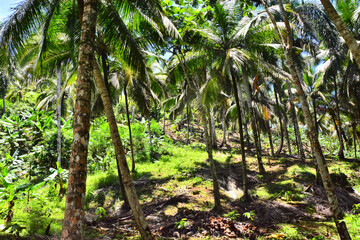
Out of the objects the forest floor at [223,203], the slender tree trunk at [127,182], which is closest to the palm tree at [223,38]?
the forest floor at [223,203]

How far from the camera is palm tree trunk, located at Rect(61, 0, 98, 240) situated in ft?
8.77

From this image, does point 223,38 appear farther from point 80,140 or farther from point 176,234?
point 80,140

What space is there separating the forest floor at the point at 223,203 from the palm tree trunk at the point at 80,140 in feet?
8.24

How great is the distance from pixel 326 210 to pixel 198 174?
6449 millimetres

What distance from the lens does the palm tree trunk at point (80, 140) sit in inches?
105

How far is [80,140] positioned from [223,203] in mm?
7275

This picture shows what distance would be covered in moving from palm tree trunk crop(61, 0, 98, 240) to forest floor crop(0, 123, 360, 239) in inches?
98.9

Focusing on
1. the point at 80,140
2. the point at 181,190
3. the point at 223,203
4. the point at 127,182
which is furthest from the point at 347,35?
the point at 181,190

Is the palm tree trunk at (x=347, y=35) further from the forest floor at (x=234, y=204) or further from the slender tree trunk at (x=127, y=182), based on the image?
the slender tree trunk at (x=127, y=182)

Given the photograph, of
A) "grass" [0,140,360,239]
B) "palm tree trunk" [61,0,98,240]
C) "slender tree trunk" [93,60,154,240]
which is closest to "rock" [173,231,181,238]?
"grass" [0,140,360,239]

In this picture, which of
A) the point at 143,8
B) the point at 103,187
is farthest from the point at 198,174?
the point at 143,8

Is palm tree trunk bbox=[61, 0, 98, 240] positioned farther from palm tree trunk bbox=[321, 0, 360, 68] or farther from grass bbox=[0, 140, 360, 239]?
palm tree trunk bbox=[321, 0, 360, 68]

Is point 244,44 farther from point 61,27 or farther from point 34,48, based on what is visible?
point 34,48

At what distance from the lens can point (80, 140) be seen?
3.01 meters
